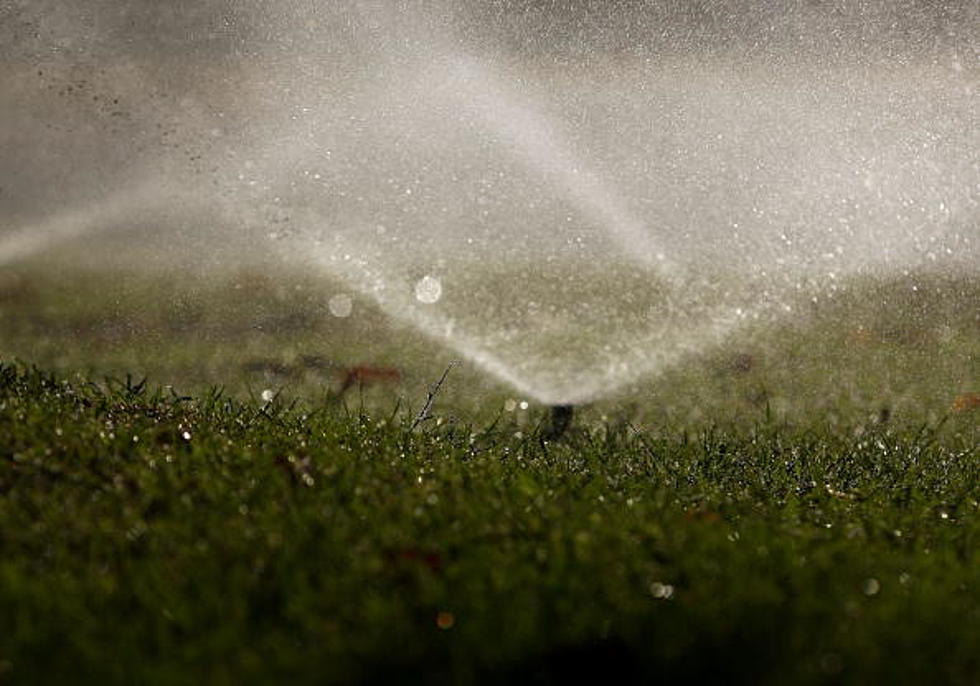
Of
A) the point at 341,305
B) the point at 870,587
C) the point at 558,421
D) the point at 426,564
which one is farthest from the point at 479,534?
the point at 341,305

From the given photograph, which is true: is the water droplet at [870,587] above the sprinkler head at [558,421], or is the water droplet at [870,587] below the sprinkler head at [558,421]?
below

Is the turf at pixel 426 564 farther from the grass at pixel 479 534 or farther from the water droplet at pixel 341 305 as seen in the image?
the water droplet at pixel 341 305

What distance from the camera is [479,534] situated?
315 cm

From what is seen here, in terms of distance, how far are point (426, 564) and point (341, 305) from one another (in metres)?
4.03

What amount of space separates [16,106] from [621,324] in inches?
158

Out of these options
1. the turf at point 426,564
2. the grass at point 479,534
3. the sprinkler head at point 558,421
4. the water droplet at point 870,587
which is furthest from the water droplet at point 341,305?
the water droplet at point 870,587

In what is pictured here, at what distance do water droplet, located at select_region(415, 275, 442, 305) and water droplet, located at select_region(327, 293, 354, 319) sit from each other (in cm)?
37

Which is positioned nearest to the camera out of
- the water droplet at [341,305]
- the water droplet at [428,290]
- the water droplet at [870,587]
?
the water droplet at [870,587]

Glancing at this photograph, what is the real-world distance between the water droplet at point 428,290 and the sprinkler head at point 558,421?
1.59 meters

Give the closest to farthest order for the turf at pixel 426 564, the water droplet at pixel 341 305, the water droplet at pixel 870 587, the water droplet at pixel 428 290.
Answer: the turf at pixel 426 564 → the water droplet at pixel 870 587 → the water droplet at pixel 341 305 → the water droplet at pixel 428 290

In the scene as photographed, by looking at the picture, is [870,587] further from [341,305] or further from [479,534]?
[341,305]

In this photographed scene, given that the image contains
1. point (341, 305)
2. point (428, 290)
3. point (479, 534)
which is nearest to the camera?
point (479, 534)

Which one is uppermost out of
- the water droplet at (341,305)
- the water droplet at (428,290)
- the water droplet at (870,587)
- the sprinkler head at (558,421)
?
the water droplet at (428,290)

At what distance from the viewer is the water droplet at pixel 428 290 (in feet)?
22.6
